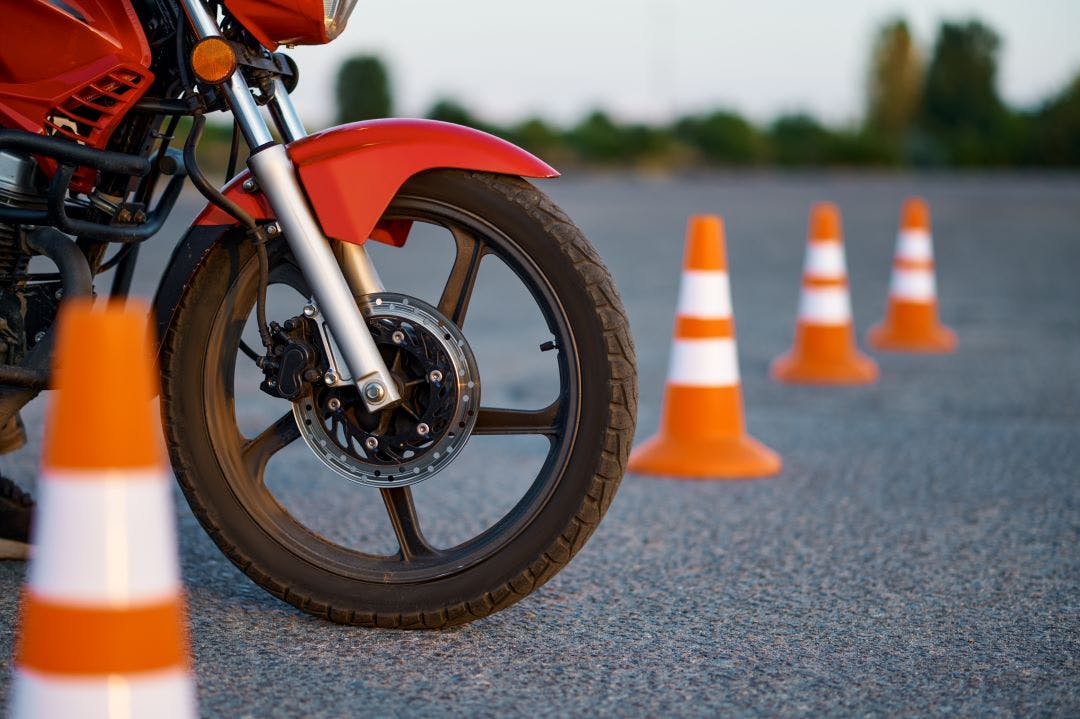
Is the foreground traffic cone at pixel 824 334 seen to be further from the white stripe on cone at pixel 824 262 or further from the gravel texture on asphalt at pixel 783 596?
the gravel texture on asphalt at pixel 783 596

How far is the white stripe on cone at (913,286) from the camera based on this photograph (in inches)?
345

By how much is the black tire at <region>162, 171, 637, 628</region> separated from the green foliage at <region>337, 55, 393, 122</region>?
51.2 m

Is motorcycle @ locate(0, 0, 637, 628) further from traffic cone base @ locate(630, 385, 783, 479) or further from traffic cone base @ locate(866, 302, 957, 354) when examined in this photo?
traffic cone base @ locate(866, 302, 957, 354)

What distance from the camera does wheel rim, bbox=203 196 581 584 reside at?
295 centimetres

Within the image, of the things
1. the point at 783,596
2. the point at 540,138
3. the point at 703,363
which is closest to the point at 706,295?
the point at 703,363

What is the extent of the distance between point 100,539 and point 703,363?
357 centimetres

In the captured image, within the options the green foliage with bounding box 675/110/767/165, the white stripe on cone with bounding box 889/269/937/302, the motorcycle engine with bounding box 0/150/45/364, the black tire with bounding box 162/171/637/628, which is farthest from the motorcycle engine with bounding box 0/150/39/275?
the green foliage with bounding box 675/110/767/165

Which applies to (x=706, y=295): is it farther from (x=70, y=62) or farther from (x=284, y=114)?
(x=70, y=62)

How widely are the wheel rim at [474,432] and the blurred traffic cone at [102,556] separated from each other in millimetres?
1151

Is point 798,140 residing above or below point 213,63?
below

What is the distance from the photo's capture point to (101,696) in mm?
1827

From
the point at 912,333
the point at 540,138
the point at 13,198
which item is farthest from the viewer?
the point at 540,138

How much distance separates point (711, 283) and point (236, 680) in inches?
114

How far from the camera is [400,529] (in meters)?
3.06
